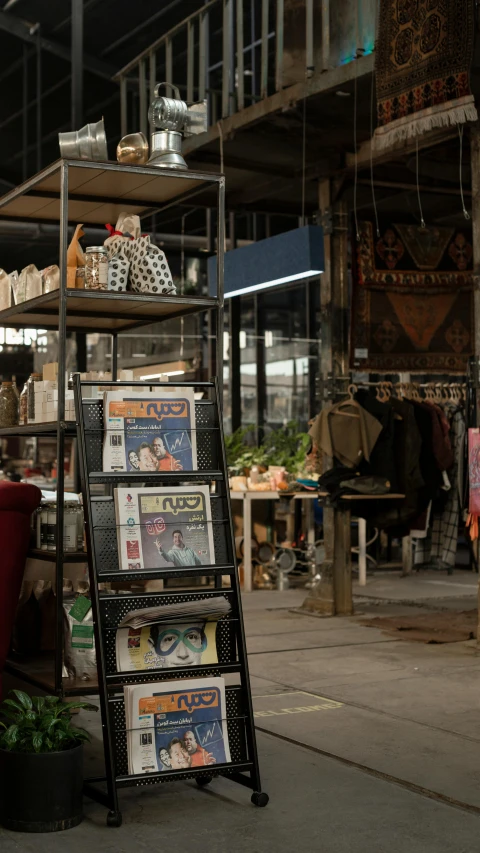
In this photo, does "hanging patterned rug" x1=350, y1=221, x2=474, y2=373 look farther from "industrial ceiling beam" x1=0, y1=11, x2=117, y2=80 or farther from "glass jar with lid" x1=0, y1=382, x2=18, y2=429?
"industrial ceiling beam" x1=0, y1=11, x2=117, y2=80

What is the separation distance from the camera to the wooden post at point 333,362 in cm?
Result: 827

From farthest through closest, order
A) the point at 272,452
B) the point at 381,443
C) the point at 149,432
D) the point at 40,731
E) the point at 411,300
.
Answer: the point at 272,452
the point at 411,300
the point at 381,443
the point at 149,432
the point at 40,731

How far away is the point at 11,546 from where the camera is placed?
4.34 metres

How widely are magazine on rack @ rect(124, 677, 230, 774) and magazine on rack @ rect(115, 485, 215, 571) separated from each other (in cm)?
44

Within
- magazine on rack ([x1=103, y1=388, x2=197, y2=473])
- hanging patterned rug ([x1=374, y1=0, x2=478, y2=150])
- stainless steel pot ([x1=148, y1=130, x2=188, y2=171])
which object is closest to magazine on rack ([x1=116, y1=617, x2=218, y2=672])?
magazine on rack ([x1=103, y1=388, x2=197, y2=473])

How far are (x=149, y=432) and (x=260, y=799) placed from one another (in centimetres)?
139

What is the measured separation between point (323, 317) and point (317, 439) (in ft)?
3.25

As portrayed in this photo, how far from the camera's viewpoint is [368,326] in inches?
330

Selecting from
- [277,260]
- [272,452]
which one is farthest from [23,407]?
[272,452]

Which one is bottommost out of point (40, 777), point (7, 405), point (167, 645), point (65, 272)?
point (40, 777)

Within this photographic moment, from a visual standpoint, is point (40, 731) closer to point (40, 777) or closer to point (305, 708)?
point (40, 777)

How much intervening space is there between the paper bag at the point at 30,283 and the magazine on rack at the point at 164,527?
1142mm

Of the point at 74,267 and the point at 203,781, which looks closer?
the point at 203,781

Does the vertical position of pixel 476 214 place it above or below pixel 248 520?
above
